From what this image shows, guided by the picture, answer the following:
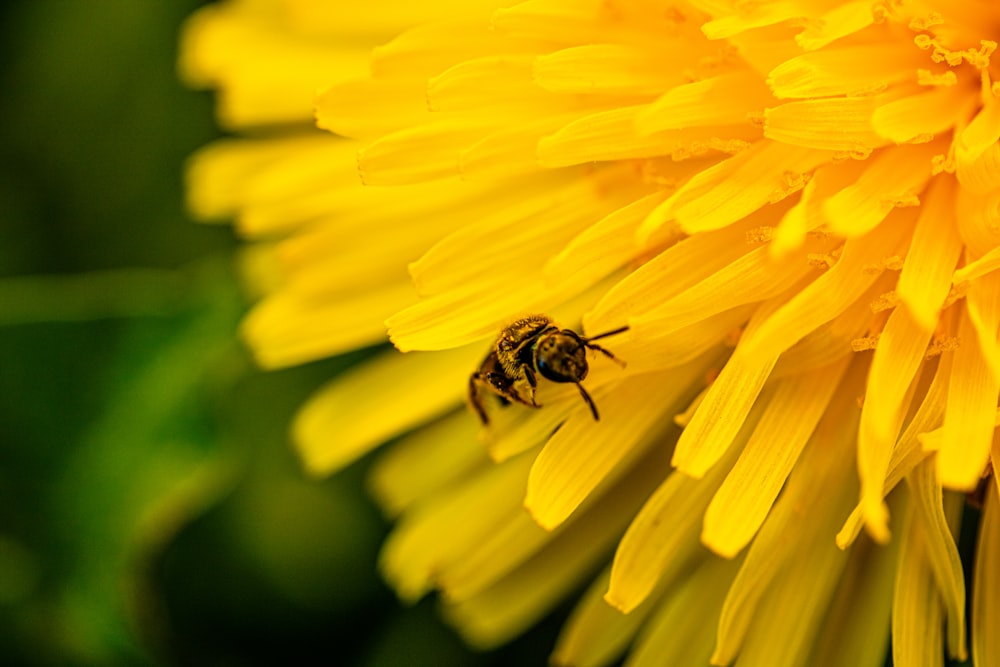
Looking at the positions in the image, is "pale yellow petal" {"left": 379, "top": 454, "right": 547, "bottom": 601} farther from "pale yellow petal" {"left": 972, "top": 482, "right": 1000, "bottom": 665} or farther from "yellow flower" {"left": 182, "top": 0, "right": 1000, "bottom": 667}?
"pale yellow petal" {"left": 972, "top": 482, "right": 1000, "bottom": 665}

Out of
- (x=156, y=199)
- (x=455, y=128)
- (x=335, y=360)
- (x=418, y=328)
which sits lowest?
(x=335, y=360)

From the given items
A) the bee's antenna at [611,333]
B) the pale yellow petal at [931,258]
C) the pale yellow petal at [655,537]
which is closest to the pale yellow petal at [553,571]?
the pale yellow petal at [655,537]

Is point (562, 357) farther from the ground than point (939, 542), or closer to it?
farther from the ground

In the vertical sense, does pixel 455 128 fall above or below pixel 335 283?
above

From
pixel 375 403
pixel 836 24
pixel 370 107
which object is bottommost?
pixel 375 403

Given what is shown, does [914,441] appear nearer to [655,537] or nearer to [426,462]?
[655,537]

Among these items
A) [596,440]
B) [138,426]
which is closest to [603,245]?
[596,440]

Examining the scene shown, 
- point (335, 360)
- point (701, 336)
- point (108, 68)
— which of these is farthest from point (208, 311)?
point (701, 336)

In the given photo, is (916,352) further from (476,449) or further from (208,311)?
(208,311)
